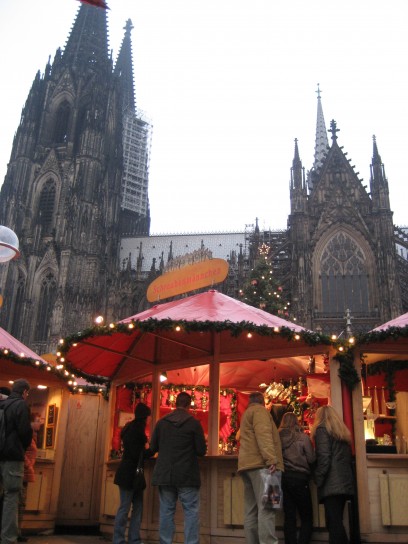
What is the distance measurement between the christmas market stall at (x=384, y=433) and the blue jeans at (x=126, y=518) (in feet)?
9.01

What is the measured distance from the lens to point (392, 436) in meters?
8.64

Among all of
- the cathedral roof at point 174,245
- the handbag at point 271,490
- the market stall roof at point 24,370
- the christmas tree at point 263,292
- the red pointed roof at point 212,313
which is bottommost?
the handbag at point 271,490

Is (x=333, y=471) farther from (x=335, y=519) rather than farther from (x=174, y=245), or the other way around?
(x=174, y=245)

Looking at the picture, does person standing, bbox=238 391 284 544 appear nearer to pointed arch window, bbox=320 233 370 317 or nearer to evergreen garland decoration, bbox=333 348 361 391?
evergreen garland decoration, bbox=333 348 361 391

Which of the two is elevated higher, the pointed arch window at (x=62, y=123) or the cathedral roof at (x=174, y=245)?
the pointed arch window at (x=62, y=123)

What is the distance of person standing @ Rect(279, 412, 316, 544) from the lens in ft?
22.0

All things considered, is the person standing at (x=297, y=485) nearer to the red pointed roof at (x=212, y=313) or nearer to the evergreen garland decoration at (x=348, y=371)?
the evergreen garland decoration at (x=348, y=371)

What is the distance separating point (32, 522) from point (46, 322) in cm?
2997

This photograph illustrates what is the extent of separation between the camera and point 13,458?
655 centimetres

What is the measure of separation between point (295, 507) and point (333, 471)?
638 mm

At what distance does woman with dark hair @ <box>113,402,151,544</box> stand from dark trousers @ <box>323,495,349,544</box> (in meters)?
2.27

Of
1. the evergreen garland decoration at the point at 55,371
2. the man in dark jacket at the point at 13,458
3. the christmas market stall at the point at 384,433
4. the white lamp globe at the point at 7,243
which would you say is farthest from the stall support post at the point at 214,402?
the white lamp globe at the point at 7,243

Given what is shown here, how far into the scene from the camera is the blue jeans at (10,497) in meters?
6.44

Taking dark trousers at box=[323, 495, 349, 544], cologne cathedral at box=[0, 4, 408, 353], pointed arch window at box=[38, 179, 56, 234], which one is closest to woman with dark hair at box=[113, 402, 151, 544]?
dark trousers at box=[323, 495, 349, 544]
